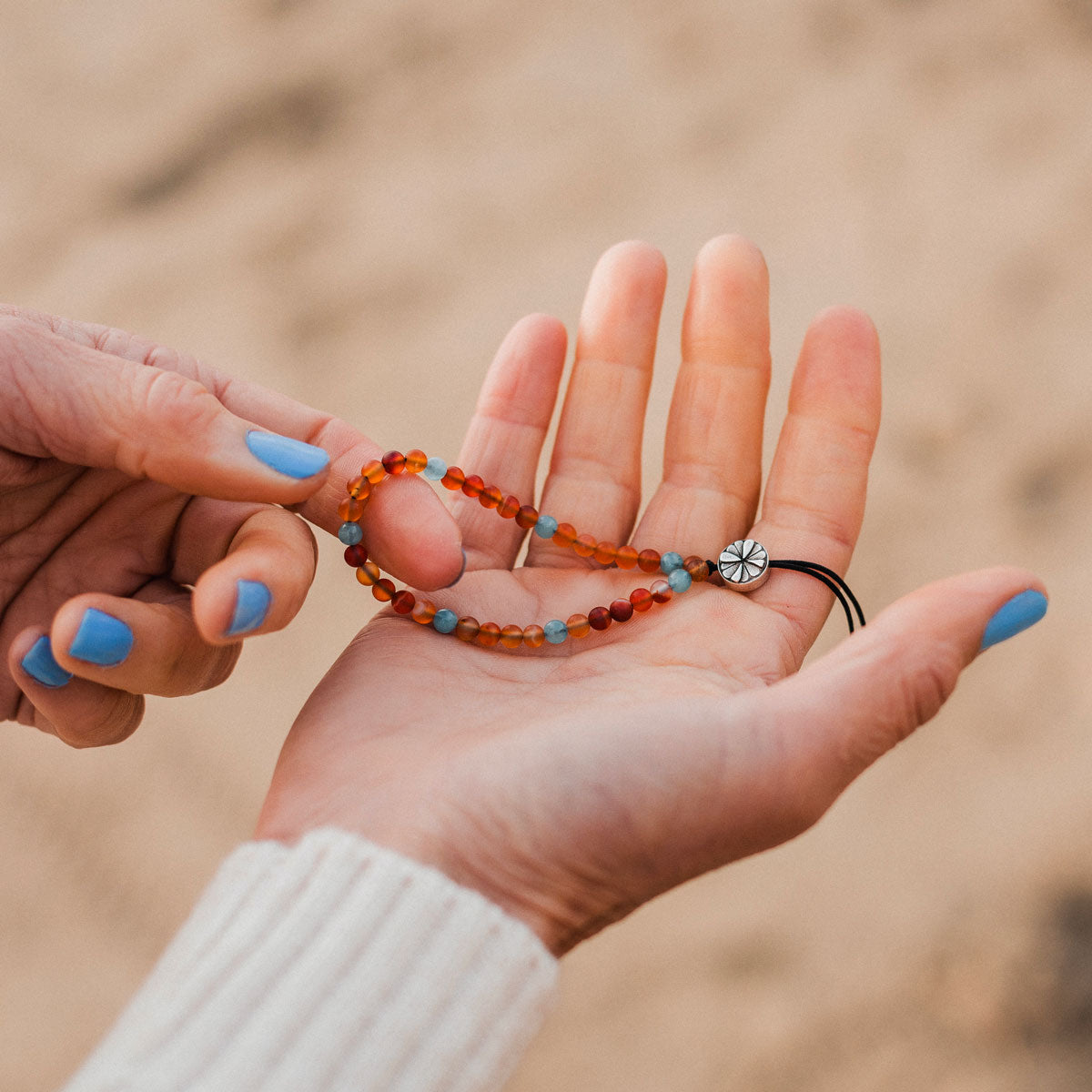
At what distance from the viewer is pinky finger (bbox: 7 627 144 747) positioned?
142 centimetres

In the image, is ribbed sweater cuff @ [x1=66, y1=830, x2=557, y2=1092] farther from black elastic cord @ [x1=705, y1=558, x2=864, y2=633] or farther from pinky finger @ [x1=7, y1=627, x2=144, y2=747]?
black elastic cord @ [x1=705, y1=558, x2=864, y2=633]

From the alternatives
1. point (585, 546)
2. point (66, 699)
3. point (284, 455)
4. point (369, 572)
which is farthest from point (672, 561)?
point (66, 699)

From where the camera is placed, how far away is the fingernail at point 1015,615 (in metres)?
1.38

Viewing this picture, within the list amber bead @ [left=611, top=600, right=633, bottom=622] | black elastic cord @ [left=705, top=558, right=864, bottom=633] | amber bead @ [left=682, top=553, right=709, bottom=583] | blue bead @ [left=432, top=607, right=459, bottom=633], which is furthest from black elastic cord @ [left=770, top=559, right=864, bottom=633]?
blue bead @ [left=432, top=607, right=459, bottom=633]

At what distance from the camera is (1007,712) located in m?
2.28

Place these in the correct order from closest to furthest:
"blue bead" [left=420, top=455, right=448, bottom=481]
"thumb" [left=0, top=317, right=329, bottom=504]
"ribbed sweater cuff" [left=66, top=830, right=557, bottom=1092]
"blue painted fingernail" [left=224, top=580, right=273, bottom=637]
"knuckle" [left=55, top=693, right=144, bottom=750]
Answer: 1. "ribbed sweater cuff" [left=66, top=830, right=557, bottom=1092]
2. "blue painted fingernail" [left=224, top=580, right=273, bottom=637]
3. "thumb" [left=0, top=317, right=329, bottom=504]
4. "knuckle" [left=55, top=693, right=144, bottom=750]
5. "blue bead" [left=420, top=455, right=448, bottom=481]

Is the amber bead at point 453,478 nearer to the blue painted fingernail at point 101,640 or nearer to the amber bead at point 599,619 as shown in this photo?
the amber bead at point 599,619

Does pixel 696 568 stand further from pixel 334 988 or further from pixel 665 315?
pixel 665 315

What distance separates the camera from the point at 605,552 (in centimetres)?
182

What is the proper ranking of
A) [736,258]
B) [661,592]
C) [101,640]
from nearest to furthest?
[101,640]
[661,592]
[736,258]

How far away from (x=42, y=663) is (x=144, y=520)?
31cm

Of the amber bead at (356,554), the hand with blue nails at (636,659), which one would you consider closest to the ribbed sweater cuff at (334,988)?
the hand with blue nails at (636,659)

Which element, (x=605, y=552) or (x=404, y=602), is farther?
(x=605, y=552)

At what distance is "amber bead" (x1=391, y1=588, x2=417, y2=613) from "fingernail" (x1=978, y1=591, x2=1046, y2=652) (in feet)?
2.80
